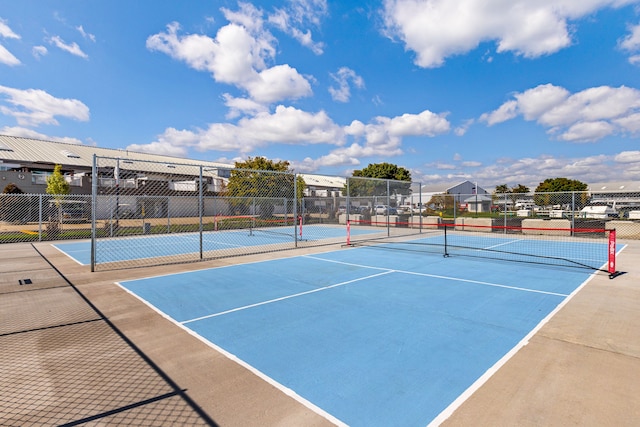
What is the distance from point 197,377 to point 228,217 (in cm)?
1964

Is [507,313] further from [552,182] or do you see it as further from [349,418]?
[552,182]

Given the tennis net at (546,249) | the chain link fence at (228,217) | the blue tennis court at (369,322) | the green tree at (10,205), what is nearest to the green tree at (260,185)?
the chain link fence at (228,217)

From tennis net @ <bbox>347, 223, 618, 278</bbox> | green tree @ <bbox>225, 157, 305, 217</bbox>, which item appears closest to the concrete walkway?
tennis net @ <bbox>347, 223, 618, 278</bbox>

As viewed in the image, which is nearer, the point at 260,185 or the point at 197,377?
the point at 197,377

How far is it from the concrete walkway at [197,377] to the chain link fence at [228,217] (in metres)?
6.76

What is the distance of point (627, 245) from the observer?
16.1 metres

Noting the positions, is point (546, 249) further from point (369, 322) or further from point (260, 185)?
point (260, 185)

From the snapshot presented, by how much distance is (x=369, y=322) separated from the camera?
582cm

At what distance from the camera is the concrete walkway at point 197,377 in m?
3.26

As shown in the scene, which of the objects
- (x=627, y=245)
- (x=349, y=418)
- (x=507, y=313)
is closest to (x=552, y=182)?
(x=627, y=245)

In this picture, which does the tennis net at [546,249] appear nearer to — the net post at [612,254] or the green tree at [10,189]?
the net post at [612,254]

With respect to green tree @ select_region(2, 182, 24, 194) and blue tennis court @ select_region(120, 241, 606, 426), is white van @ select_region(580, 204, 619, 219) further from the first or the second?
green tree @ select_region(2, 182, 24, 194)

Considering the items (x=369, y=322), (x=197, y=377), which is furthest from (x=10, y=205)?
(x=369, y=322)

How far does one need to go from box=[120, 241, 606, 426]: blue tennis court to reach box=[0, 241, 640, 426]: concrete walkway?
0.85 feet
